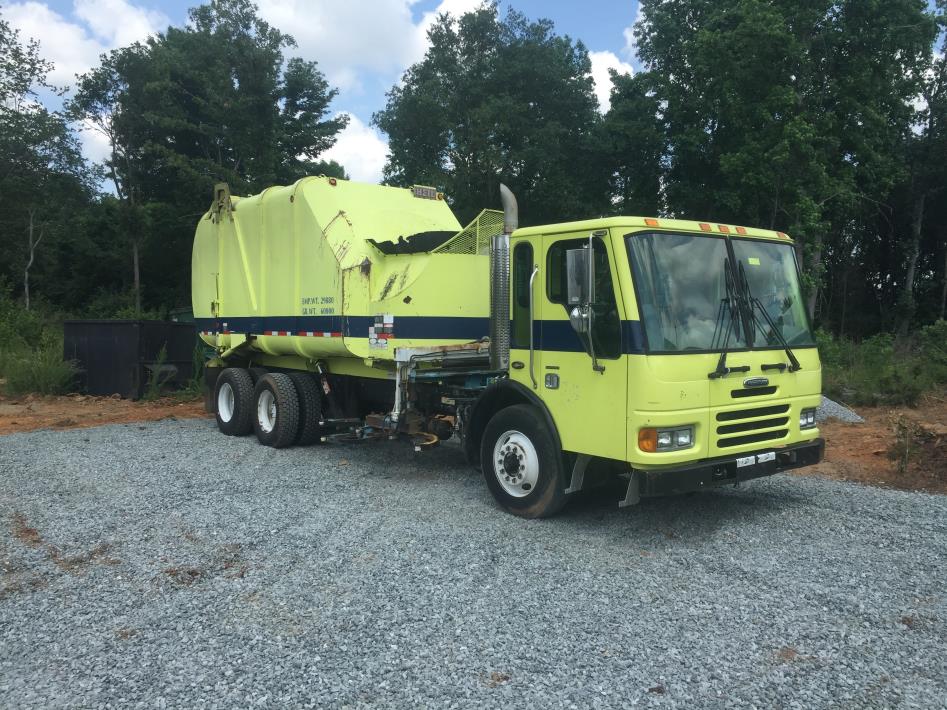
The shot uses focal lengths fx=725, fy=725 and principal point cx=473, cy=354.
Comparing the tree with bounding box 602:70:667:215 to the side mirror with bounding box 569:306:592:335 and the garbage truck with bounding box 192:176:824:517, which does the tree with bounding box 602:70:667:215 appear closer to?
the garbage truck with bounding box 192:176:824:517

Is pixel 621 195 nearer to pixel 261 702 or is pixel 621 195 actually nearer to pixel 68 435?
pixel 68 435

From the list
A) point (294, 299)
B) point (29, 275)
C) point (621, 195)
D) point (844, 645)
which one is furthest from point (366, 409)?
point (29, 275)

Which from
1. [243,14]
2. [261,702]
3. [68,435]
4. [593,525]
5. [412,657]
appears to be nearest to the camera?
[261,702]

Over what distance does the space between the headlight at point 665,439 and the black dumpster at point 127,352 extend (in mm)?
11654

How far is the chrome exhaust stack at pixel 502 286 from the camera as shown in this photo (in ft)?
22.2

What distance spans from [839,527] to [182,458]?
701cm

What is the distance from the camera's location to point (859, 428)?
10.7m

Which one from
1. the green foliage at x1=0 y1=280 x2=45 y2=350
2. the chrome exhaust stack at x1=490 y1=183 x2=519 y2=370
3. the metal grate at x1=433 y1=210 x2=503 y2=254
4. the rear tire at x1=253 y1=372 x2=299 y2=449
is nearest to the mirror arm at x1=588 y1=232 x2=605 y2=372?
the chrome exhaust stack at x1=490 y1=183 x2=519 y2=370

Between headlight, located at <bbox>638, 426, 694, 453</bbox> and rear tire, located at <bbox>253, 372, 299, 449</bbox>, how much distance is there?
17.7 ft

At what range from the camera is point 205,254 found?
11.2m

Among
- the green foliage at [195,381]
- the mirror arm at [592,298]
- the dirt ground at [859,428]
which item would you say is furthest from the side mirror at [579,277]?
the green foliage at [195,381]

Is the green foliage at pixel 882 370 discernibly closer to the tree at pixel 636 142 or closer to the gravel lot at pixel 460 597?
the gravel lot at pixel 460 597

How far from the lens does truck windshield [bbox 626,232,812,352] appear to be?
521 centimetres

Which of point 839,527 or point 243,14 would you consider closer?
point 839,527
